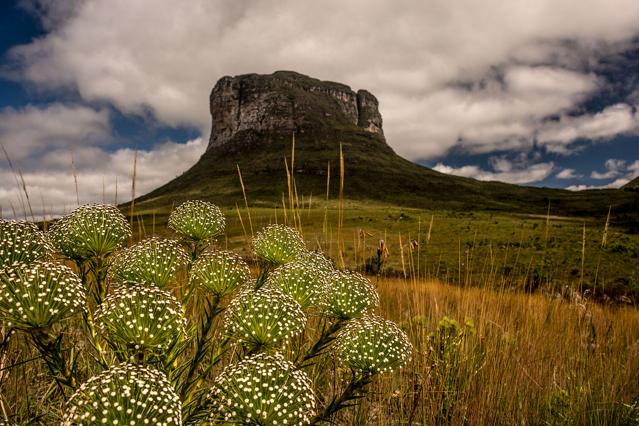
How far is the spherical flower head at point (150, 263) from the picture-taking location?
7.19 ft

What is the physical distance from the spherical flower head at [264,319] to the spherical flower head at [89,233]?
0.90 m

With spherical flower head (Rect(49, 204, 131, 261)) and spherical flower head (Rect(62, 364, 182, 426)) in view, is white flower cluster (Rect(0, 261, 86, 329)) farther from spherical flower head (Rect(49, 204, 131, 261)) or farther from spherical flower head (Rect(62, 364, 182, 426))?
spherical flower head (Rect(49, 204, 131, 261))

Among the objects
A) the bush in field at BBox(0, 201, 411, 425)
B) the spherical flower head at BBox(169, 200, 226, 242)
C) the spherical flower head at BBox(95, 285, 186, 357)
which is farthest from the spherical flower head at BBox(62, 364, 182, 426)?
the spherical flower head at BBox(169, 200, 226, 242)

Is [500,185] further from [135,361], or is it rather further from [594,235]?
[135,361]

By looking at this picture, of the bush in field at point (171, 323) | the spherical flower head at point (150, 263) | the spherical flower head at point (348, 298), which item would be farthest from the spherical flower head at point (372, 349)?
the spherical flower head at point (150, 263)

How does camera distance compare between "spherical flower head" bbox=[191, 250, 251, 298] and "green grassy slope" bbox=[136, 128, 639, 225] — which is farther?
"green grassy slope" bbox=[136, 128, 639, 225]

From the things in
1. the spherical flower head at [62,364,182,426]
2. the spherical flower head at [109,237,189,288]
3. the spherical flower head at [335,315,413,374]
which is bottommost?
the spherical flower head at [335,315,413,374]

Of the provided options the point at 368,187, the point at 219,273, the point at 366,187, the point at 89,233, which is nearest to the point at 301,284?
the point at 219,273

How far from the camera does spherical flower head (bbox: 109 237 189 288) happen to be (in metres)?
2.19

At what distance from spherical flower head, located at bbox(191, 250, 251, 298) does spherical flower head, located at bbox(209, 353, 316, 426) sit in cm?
73

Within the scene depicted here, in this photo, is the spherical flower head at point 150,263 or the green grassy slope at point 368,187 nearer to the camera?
the spherical flower head at point 150,263

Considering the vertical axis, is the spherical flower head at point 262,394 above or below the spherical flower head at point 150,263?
below

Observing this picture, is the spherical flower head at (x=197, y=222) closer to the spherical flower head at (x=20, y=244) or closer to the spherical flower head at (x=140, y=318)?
the spherical flower head at (x=20, y=244)

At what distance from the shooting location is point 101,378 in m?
1.38
